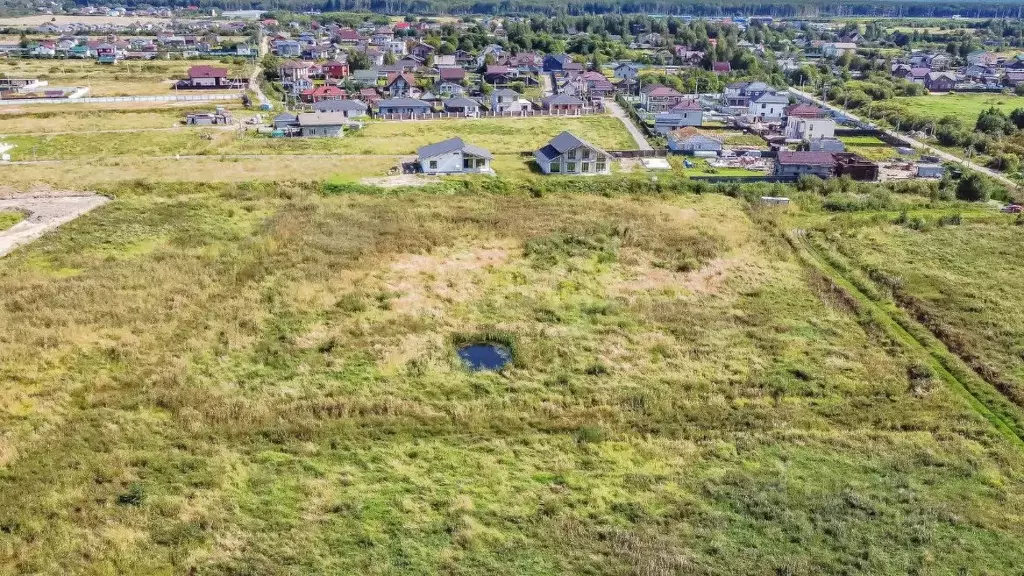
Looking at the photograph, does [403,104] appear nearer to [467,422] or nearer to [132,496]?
[467,422]

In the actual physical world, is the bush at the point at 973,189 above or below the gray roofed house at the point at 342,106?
below

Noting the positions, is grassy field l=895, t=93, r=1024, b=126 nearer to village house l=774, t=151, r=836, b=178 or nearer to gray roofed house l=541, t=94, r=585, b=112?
village house l=774, t=151, r=836, b=178

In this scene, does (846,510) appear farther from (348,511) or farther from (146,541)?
(146,541)

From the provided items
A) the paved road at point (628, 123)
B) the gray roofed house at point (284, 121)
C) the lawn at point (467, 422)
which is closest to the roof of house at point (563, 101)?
the paved road at point (628, 123)

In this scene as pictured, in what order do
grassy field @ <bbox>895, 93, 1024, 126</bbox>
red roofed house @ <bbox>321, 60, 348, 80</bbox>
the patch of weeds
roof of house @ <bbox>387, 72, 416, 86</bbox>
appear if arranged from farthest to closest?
red roofed house @ <bbox>321, 60, 348, 80</bbox> → roof of house @ <bbox>387, 72, 416, 86</bbox> → grassy field @ <bbox>895, 93, 1024, 126</bbox> → the patch of weeds

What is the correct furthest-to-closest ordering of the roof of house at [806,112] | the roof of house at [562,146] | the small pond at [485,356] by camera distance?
the roof of house at [806,112] < the roof of house at [562,146] < the small pond at [485,356]

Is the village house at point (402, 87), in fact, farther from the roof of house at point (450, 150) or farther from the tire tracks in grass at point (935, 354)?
the tire tracks in grass at point (935, 354)

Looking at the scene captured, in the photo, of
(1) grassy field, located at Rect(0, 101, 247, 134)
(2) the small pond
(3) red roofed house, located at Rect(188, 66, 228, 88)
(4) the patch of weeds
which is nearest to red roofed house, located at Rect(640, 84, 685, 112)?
(1) grassy field, located at Rect(0, 101, 247, 134)
